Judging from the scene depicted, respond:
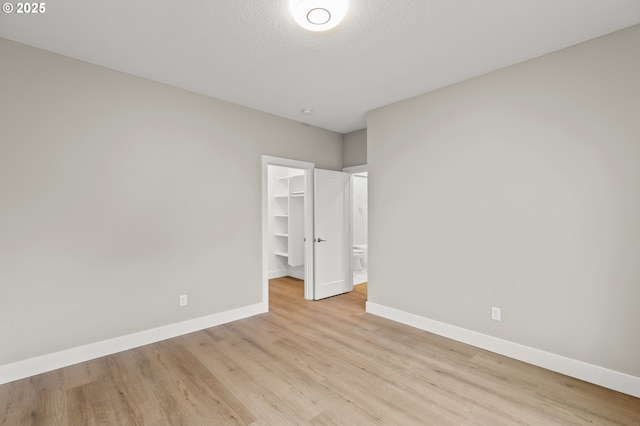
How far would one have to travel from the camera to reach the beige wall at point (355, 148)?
Answer: 190 inches

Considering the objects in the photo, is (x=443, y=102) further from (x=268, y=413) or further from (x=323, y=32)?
(x=268, y=413)

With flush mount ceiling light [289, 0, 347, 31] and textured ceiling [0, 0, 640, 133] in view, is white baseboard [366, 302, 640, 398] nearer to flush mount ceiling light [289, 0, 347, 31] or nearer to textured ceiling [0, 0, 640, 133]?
textured ceiling [0, 0, 640, 133]

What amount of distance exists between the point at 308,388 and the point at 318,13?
8.97ft

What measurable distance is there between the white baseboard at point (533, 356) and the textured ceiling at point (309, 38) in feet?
8.60

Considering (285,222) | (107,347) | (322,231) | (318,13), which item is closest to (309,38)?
(318,13)

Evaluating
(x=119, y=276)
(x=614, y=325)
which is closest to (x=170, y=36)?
(x=119, y=276)

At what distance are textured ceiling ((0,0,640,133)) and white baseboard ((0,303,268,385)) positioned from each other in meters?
2.63

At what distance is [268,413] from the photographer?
1989 mm

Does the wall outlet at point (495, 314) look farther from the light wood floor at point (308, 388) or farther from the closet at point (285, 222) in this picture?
the closet at point (285, 222)

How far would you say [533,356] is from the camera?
8.66 feet

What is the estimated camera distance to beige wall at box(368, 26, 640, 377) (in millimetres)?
2258

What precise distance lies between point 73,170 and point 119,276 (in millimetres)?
1062

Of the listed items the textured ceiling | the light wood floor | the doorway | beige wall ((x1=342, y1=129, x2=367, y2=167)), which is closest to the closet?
the doorway

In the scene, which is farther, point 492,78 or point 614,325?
point 492,78
